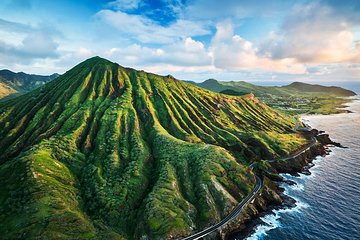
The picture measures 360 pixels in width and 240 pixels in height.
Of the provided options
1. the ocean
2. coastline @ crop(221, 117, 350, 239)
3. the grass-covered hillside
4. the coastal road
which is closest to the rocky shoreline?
coastline @ crop(221, 117, 350, 239)

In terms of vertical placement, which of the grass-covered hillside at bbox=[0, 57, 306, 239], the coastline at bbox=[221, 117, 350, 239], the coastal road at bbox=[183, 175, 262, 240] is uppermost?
the grass-covered hillside at bbox=[0, 57, 306, 239]

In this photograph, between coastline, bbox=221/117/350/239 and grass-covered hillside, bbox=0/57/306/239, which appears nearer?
grass-covered hillside, bbox=0/57/306/239

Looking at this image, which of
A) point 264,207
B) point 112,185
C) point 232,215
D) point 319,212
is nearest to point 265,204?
point 264,207

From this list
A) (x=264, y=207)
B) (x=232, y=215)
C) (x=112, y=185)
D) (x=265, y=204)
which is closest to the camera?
(x=232, y=215)

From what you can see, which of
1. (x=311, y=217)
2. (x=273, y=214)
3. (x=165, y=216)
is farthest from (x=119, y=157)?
(x=311, y=217)

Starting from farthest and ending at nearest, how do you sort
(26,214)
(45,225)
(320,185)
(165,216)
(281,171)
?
(281,171) < (320,185) < (165,216) < (26,214) < (45,225)

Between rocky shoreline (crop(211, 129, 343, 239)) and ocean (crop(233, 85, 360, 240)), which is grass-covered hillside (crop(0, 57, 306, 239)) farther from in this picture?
ocean (crop(233, 85, 360, 240))

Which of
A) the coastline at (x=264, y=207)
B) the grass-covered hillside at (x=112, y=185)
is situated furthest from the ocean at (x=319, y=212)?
the grass-covered hillside at (x=112, y=185)

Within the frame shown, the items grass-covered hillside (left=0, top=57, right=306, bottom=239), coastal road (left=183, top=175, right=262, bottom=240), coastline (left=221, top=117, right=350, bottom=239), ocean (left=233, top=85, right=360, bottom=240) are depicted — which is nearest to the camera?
grass-covered hillside (left=0, top=57, right=306, bottom=239)

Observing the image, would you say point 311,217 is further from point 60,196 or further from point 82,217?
point 60,196

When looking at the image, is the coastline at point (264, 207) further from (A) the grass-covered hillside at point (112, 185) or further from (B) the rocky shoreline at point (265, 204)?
(A) the grass-covered hillside at point (112, 185)

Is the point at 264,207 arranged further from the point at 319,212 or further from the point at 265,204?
the point at 319,212
